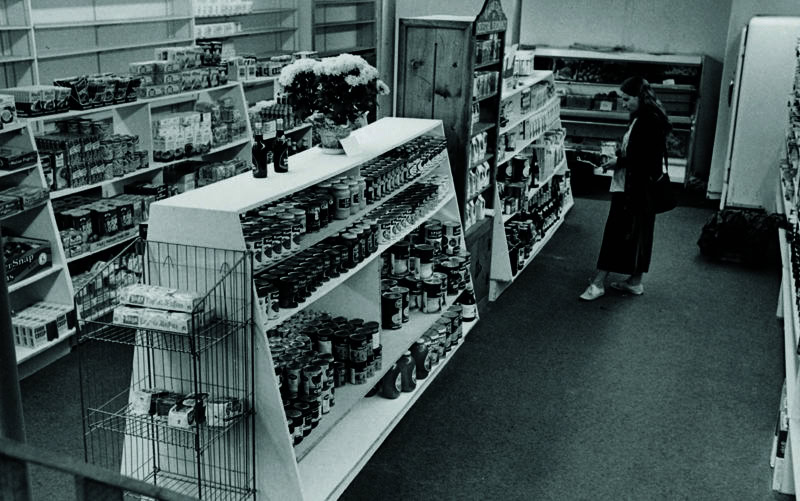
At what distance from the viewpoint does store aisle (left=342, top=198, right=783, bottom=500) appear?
14.6ft

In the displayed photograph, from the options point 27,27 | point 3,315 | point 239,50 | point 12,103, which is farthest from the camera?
point 239,50

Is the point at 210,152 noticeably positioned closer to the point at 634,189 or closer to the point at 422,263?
the point at 422,263

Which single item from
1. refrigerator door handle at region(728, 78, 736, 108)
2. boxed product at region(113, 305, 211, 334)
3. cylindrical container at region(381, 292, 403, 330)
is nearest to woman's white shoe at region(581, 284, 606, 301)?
cylindrical container at region(381, 292, 403, 330)

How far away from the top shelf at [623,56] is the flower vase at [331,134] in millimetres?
7250

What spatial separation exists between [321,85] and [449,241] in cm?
189

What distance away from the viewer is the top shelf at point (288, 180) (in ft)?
11.3

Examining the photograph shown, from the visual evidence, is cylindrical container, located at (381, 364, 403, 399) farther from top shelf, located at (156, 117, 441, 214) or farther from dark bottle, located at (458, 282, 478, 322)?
dark bottle, located at (458, 282, 478, 322)

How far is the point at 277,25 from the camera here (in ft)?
35.6

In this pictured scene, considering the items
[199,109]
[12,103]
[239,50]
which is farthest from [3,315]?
[239,50]

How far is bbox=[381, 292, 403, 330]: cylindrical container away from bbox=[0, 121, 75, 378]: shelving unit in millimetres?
2199

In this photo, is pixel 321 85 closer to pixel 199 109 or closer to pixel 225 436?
pixel 225 436

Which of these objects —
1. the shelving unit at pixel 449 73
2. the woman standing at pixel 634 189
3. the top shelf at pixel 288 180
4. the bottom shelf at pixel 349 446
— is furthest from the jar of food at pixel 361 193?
the woman standing at pixel 634 189

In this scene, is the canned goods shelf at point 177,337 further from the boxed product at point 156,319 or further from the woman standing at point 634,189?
the woman standing at point 634,189

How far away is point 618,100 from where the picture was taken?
1099 centimetres
